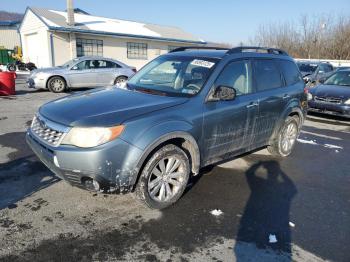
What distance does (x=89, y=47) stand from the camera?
22.5 meters

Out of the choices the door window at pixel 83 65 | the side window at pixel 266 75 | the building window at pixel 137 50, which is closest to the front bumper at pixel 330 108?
the side window at pixel 266 75

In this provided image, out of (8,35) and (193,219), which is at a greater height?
(8,35)

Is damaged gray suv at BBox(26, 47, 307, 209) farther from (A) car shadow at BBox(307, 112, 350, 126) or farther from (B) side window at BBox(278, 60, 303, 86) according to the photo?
(A) car shadow at BBox(307, 112, 350, 126)

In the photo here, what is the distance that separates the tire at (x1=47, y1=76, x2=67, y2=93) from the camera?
43.5 feet

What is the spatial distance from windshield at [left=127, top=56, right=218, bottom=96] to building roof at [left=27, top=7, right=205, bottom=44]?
57.3 feet

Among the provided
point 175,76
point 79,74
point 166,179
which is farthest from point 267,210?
point 79,74

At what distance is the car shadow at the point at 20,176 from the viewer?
13.2ft

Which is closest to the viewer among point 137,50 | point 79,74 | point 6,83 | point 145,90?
point 145,90

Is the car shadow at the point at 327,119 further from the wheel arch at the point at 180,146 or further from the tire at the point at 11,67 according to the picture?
the tire at the point at 11,67

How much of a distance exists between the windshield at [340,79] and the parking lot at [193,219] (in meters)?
6.55

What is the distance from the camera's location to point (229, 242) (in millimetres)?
3273

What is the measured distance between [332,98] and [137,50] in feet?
59.5

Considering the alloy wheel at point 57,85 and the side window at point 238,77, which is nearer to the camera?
the side window at point 238,77

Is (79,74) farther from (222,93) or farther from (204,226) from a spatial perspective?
(204,226)
